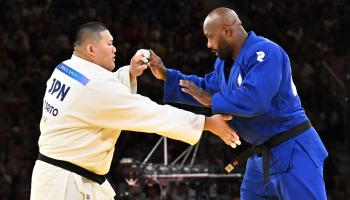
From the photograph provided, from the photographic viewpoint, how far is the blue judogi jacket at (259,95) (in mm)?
4289

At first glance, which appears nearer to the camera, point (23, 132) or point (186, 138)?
point (186, 138)

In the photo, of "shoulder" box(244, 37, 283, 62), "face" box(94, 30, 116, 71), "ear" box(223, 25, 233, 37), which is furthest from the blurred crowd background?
"shoulder" box(244, 37, 283, 62)

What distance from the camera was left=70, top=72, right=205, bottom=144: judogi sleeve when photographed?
175 inches

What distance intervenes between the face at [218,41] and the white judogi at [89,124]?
500 millimetres

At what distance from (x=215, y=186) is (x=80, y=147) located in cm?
373

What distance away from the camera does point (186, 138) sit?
452 cm

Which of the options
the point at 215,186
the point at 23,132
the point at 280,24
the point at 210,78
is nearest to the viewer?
the point at 210,78

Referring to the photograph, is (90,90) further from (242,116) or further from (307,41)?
(307,41)

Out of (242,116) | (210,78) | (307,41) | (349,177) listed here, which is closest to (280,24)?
(307,41)

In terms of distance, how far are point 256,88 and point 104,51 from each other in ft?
3.70

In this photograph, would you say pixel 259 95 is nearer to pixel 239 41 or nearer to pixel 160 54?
pixel 239 41

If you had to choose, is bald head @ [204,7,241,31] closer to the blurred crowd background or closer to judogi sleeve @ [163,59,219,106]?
judogi sleeve @ [163,59,219,106]

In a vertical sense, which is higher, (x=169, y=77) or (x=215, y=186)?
(x=169, y=77)

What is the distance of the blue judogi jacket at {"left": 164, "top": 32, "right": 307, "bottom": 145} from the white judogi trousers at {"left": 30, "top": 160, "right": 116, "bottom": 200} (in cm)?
98
